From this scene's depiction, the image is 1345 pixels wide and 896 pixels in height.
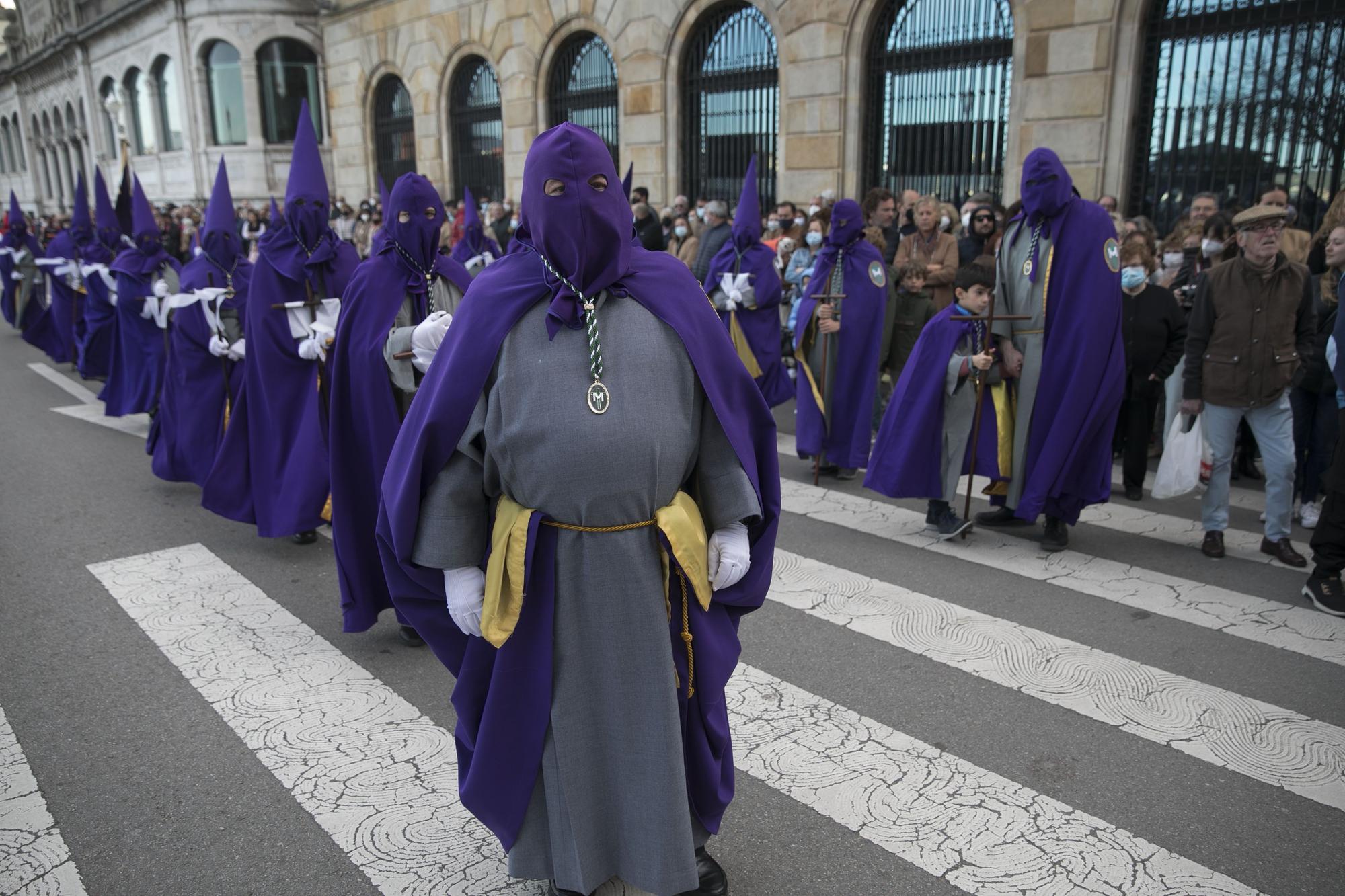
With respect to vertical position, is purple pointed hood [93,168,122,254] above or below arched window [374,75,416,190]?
below

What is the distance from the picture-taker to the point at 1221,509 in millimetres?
5609

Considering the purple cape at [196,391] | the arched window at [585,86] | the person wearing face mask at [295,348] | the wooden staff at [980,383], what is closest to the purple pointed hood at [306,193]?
the person wearing face mask at [295,348]

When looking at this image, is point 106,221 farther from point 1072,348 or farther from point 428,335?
point 1072,348

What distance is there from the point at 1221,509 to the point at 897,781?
3.27 meters

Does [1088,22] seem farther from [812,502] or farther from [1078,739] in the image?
[1078,739]

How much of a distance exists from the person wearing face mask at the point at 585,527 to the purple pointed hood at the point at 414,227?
1.96 m

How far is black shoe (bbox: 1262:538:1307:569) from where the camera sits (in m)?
5.44

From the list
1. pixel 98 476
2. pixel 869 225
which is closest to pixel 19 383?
pixel 98 476

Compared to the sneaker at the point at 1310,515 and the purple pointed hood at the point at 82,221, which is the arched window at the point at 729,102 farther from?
the sneaker at the point at 1310,515

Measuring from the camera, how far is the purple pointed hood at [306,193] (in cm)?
537

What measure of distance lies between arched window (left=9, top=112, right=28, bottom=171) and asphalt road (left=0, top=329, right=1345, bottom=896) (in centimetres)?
5759

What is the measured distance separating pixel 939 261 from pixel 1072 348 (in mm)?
3700

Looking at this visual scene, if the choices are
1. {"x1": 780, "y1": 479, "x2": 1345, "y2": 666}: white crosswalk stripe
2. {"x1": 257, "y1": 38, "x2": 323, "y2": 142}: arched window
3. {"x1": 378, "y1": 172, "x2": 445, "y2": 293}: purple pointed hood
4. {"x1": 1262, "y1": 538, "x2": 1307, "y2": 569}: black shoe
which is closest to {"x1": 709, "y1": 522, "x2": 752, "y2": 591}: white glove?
{"x1": 378, "y1": 172, "x2": 445, "y2": 293}: purple pointed hood

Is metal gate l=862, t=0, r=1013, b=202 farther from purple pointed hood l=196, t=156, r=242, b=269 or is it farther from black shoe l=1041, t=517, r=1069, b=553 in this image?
purple pointed hood l=196, t=156, r=242, b=269
